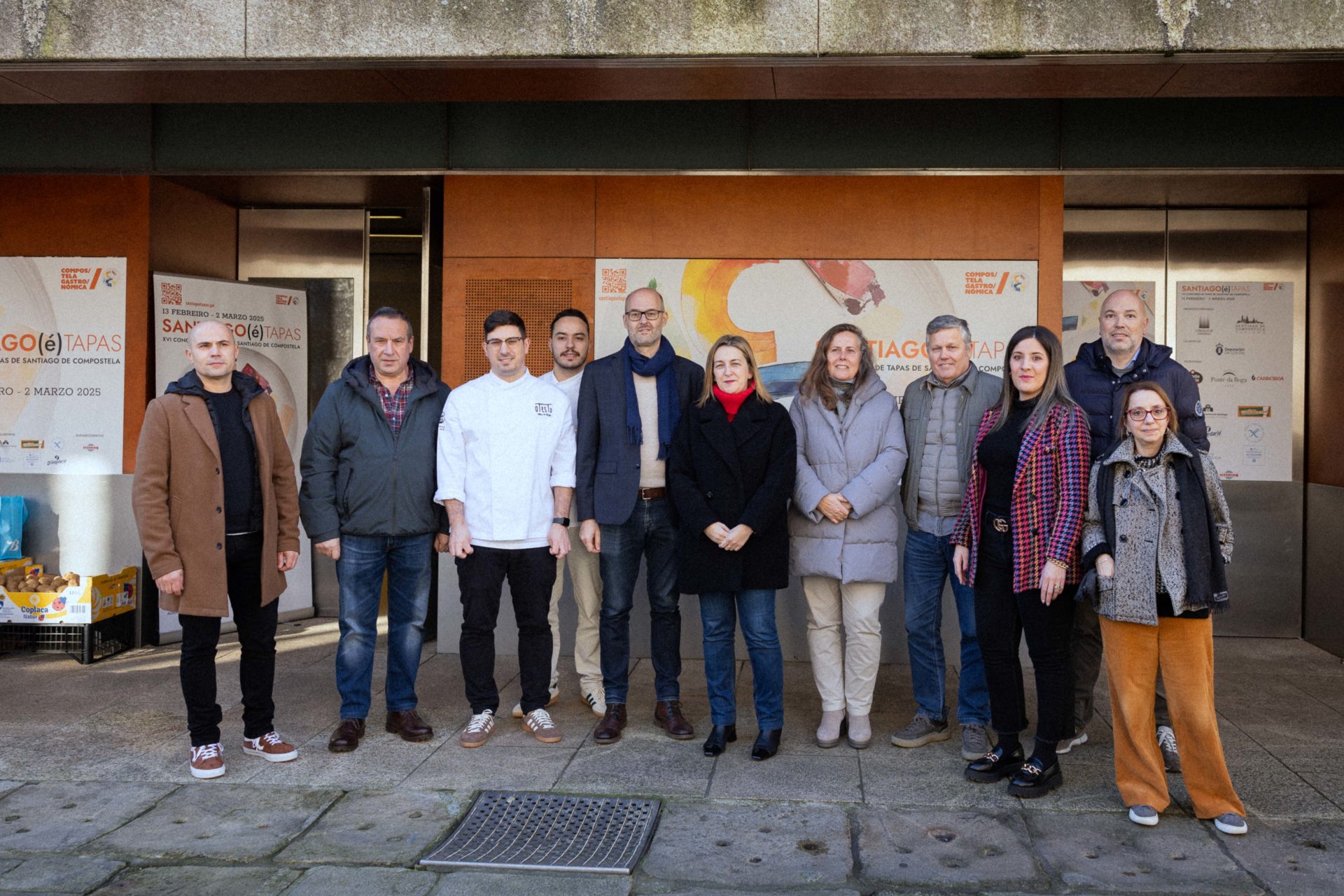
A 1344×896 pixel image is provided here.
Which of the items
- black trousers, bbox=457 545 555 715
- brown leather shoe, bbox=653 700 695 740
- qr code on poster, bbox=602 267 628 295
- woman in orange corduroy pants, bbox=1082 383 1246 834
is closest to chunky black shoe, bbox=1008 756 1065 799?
woman in orange corduroy pants, bbox=1082 383 1246 834

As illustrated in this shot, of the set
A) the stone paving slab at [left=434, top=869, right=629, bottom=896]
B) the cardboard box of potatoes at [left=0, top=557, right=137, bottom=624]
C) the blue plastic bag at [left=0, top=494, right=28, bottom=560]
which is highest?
the blue plastic bag at [left=0, top=494, right=28, bottom=560]

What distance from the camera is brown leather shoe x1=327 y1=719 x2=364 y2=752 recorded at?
4750 mm

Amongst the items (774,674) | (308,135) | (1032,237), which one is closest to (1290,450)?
(1032,237)

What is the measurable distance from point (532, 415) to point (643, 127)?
98.1 inches

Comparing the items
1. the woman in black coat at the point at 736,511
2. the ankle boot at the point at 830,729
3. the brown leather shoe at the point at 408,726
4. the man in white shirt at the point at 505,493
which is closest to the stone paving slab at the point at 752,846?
the woman in black coat at the point at 736,511

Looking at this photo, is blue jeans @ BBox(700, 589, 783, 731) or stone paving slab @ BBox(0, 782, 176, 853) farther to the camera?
blue jeans @ BBox(700, 589, 783, 731)

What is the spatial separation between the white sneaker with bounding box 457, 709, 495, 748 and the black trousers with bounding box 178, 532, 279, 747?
32.1 inches

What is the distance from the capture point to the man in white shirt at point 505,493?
4.80 meters

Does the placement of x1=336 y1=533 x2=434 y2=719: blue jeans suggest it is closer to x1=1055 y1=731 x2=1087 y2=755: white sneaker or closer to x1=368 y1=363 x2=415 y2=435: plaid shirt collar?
x1=368 y1=363 x2=415 y2=435: plaid shirt collar

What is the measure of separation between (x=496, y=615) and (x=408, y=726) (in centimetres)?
64

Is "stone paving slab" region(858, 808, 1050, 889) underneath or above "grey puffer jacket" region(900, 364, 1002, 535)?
underneath

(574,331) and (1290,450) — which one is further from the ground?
(574,331)

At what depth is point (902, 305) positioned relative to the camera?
21.7 feet

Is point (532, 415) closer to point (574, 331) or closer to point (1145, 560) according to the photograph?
point (574, 331)
